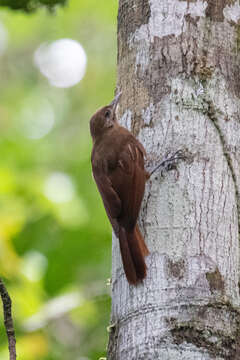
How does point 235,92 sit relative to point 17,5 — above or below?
below

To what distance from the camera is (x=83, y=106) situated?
10.6m

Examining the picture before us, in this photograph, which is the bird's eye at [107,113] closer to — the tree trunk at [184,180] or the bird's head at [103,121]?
the bird's head at [103,121]

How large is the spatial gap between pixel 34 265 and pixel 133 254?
10.2 ft

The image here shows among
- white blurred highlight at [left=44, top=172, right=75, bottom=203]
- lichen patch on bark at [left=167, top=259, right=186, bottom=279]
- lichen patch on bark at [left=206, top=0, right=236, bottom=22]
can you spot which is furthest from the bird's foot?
white blurred highlight at [left=44, top=172, right=75, bottom=203]

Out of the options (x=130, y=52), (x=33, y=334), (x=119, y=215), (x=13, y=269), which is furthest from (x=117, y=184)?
(x=13, y=269)

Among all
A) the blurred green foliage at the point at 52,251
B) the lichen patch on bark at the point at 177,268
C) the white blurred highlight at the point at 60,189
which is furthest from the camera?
the white blurred highlight at the point at 60,189

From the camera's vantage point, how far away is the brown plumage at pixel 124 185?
3.17 meters

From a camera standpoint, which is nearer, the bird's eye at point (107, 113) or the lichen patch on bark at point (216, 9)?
the lichen patch on bark at point (216, 9)

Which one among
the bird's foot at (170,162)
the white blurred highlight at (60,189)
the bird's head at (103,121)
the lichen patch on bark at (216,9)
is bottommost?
the bird's foot at (170,162)

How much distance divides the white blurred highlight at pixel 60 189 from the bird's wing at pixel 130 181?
2.99 m

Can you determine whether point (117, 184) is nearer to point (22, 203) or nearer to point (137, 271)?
point (137, 271)

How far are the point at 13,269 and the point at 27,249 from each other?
22cm

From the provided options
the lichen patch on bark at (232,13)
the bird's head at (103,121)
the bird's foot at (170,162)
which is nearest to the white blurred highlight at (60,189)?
the bird's head at (103,121)

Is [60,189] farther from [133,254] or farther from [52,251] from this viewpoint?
[133,254]
